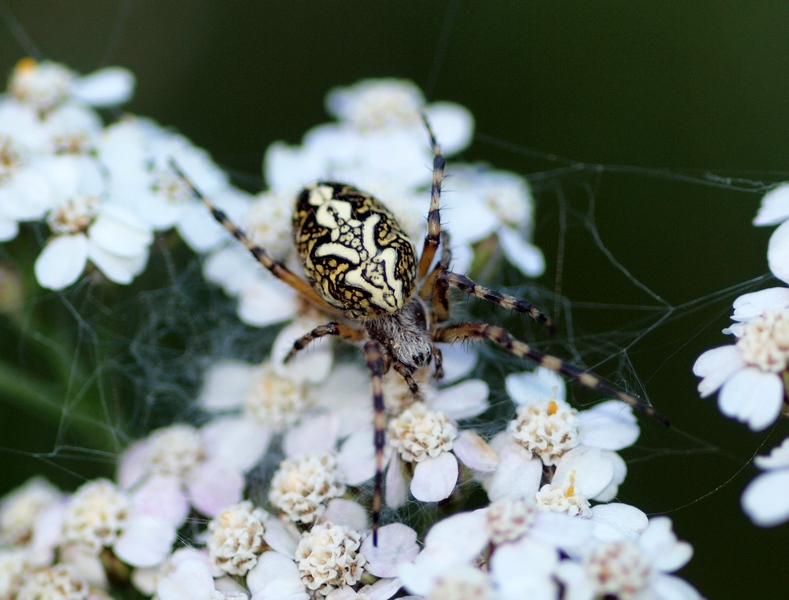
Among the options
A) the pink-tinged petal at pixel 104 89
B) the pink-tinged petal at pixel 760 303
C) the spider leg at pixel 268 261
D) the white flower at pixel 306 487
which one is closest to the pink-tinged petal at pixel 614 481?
the pink-tinged petal at pixel 760 303

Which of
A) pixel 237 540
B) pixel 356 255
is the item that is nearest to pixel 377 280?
pixel 356 255

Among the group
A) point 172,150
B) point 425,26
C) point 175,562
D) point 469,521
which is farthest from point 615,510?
point 425,26

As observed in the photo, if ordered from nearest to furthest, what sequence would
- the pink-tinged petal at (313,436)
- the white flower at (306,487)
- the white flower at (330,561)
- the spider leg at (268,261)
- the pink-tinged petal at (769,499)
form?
the pink-tinged petal at (769,499)
the white flower at (330,561)
the white flower at (306,487)
the pink-tinged petal at (313,436)
the spider leg at (268,261)

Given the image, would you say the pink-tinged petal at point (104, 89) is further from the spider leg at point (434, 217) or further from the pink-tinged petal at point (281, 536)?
the pink-tinged petal at point (281, 536)

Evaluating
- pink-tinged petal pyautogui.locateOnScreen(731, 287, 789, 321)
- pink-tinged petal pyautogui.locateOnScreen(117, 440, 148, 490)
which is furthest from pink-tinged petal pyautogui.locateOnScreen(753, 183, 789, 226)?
pink-tinged petal pyautogui.locateOnScreen(117, 440, 148, 490)

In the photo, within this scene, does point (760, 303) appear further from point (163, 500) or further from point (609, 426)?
point (163, 500)
